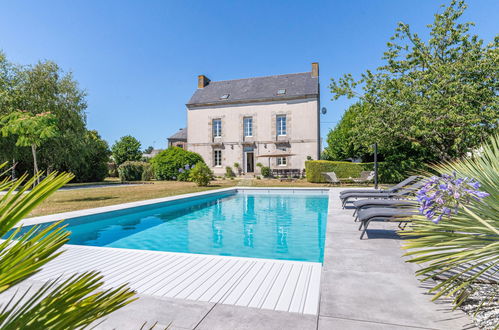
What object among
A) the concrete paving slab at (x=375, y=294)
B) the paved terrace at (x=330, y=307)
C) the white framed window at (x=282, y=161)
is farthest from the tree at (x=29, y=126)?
the white framed window at (x=282, y=161)

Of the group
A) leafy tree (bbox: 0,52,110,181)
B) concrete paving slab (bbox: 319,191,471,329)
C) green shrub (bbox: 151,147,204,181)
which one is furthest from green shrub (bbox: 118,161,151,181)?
concrete paving slab (bbox: 319,191,471,329)

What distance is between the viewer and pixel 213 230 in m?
7.12

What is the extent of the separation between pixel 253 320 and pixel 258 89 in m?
26.6

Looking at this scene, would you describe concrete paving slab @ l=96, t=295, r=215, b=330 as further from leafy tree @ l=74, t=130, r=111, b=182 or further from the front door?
the front door

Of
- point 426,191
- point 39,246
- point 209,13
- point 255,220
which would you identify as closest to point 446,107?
point 255,220

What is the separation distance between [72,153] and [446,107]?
1984 cm

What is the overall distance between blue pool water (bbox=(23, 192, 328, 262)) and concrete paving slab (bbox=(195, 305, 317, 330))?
276cm

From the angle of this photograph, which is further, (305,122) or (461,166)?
(305,122)

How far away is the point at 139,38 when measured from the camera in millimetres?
13297

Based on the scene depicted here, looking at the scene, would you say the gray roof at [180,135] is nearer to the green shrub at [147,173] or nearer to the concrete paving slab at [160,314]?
the green shrub at [147,173]

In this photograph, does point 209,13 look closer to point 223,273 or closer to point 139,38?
point 139,38

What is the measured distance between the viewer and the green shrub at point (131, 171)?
24.8 meters

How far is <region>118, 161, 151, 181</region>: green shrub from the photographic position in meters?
24.8

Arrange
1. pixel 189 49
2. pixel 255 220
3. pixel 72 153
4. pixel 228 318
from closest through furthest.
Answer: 1. pixel 228 318
2. pixel 255 220
3. pixel 189 49
4. pixel 72 153
